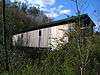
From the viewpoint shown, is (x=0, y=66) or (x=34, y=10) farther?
(x=34, y=10)

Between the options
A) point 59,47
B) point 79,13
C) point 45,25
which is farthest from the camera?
point 45,25

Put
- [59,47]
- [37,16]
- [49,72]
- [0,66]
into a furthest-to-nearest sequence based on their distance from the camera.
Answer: [37,16] < [59,47] < [0,66] < [49,72]

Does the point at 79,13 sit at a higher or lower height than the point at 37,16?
lower

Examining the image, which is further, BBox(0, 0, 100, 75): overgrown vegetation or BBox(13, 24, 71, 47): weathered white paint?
BBox(13, 24, 71, 47): weathered white paint

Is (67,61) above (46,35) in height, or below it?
below

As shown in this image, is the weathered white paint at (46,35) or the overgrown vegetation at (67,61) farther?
the weathered white paint at (46,35)

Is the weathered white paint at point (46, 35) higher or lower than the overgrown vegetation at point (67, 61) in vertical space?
higher

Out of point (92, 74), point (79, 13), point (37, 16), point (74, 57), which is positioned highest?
point (37, 16)

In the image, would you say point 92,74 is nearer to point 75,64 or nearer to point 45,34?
point 75,64

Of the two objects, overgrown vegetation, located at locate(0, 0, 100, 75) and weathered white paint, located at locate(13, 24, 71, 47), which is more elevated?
weathered white paint, located at locate(13, 24, 71, 47)

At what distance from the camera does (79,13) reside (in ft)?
36.2

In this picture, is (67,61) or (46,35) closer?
(67,61)

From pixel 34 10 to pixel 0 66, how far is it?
4472 centimetres

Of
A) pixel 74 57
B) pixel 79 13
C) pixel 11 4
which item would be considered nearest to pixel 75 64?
pixel 74 57
